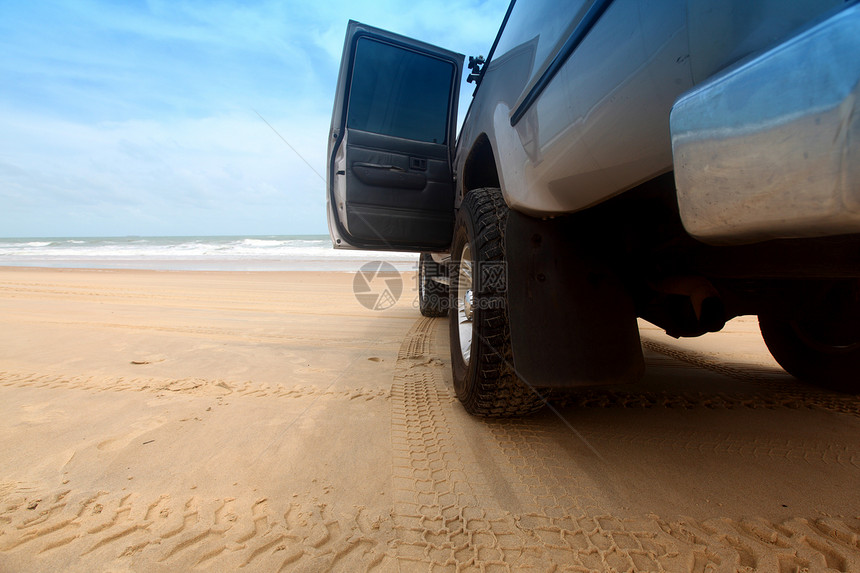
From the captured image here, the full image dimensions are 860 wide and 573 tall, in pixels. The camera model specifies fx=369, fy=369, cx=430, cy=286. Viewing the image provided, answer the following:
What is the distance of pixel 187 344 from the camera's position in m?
3.19

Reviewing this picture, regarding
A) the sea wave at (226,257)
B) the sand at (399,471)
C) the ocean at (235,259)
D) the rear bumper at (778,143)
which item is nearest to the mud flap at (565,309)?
the sand at (399,471)

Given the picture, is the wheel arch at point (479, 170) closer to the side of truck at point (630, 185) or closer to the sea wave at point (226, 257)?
the side of truck at point (630, 185)

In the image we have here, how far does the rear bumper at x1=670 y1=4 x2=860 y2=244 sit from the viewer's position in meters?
0.50

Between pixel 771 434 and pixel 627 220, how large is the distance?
121 cm

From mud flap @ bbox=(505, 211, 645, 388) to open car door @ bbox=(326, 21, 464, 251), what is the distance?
1.85 metres

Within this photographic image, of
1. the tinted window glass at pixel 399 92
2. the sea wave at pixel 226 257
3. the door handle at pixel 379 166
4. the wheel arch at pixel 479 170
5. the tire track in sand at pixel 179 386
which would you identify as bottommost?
the tire track in sand at pixel 179 386

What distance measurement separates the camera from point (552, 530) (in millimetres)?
1144

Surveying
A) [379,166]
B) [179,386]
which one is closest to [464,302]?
[379,166]

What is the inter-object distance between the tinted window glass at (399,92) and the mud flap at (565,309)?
2.44 metres

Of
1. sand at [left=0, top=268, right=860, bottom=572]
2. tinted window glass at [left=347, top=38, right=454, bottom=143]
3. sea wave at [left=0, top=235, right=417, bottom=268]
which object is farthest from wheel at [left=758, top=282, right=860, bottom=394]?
sea wave at [left=0, top=235, right=417, bottom=268]

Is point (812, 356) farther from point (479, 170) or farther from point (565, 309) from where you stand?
point (479, 170)

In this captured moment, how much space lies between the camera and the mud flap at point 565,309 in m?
1.49

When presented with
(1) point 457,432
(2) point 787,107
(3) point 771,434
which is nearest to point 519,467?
(1) point 457,432

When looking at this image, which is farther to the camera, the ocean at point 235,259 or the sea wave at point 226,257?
the sea wave at point 226,257
